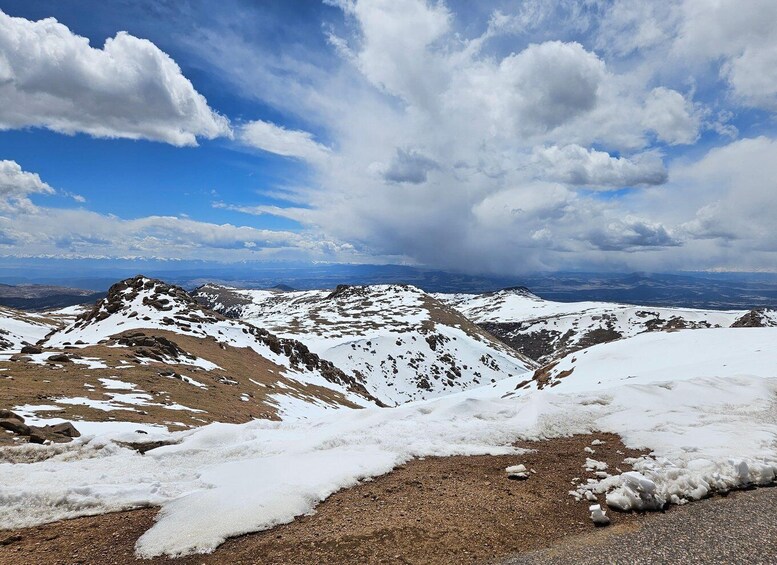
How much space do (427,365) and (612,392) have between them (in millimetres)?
86846

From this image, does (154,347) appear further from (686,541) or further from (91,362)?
(686,541)

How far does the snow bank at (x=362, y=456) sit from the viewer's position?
10180mm

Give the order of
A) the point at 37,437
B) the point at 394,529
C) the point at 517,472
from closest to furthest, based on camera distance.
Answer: the point at 394,529
the point at 517,472
the point at 37,437

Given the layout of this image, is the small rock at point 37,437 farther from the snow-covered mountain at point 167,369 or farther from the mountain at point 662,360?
the mountain at point 662,360

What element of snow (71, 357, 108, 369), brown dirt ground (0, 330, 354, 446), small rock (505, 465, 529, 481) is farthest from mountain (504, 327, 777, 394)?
snow (71, 357, 108, 369)

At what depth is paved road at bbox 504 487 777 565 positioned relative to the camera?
8141 mm

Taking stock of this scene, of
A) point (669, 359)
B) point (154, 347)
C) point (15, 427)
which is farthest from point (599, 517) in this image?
point (154, 347)

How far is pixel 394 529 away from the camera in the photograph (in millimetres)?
9578

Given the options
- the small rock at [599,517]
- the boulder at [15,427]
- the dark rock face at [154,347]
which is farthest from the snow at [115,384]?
the small rock at [599,517]

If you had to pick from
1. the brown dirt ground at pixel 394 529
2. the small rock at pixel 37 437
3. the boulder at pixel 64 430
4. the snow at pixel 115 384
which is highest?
the brown dirt ground at pixel 394 529

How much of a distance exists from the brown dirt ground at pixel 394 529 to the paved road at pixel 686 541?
1.51 feet

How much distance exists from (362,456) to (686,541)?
31.0ft

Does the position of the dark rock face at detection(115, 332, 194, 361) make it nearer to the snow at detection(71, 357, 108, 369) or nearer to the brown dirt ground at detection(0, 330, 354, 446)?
the brown dirt ground at detection(0, 330, 354, 446)

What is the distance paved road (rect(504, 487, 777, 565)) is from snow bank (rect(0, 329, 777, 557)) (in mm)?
816
